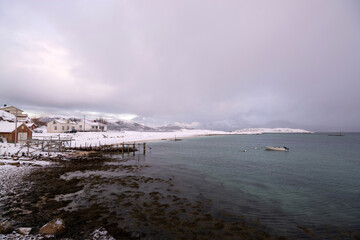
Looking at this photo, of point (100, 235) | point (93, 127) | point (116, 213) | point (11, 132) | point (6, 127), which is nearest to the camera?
point (100, 235)

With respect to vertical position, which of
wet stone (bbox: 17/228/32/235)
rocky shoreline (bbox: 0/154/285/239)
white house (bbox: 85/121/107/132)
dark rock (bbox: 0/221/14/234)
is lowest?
rocky shoreline (bbox: 0/154/285/239)

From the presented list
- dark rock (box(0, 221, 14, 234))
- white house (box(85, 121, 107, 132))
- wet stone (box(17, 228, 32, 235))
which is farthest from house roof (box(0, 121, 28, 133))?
white house (box(85, 121, 107, 132))

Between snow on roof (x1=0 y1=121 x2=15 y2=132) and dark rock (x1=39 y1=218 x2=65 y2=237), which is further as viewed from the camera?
snow on roof (x1=0 y1=121 x2=15 y2=132)

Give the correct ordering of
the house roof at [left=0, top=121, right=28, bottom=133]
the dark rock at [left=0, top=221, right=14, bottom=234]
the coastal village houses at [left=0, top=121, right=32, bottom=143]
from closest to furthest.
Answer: the dark rock at [left=0, top=221, right=14, bottom=234] → the coastal village houses at [left=0, top=121, right=32, bottom=143] → the house roof at [left=0, top=121, right=28, bottom=133]

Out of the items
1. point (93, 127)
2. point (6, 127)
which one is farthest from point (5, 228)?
point (93, 127)

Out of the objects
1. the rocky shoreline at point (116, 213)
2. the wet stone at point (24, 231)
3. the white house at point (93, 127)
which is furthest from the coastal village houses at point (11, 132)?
the white house at point (93, 127)

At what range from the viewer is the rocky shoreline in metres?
8.98

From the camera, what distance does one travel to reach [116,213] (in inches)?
428

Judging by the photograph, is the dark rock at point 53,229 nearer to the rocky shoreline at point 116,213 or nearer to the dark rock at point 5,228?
the rocky shoreline at point 116,213

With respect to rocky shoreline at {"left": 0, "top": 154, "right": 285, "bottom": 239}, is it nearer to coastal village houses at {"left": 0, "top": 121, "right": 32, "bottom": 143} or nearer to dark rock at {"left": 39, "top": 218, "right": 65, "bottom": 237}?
dark rock at {"left": 39, "top": 218, "right": 65, "bottom": 237}

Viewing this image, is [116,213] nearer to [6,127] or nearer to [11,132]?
[11,132]

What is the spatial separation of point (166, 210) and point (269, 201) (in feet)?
28.2

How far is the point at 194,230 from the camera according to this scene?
373 inches

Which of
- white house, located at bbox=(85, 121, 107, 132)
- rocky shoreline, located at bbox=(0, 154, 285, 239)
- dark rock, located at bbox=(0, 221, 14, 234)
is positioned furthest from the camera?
white house, located at bbox=(85, 121, 107, 132)
